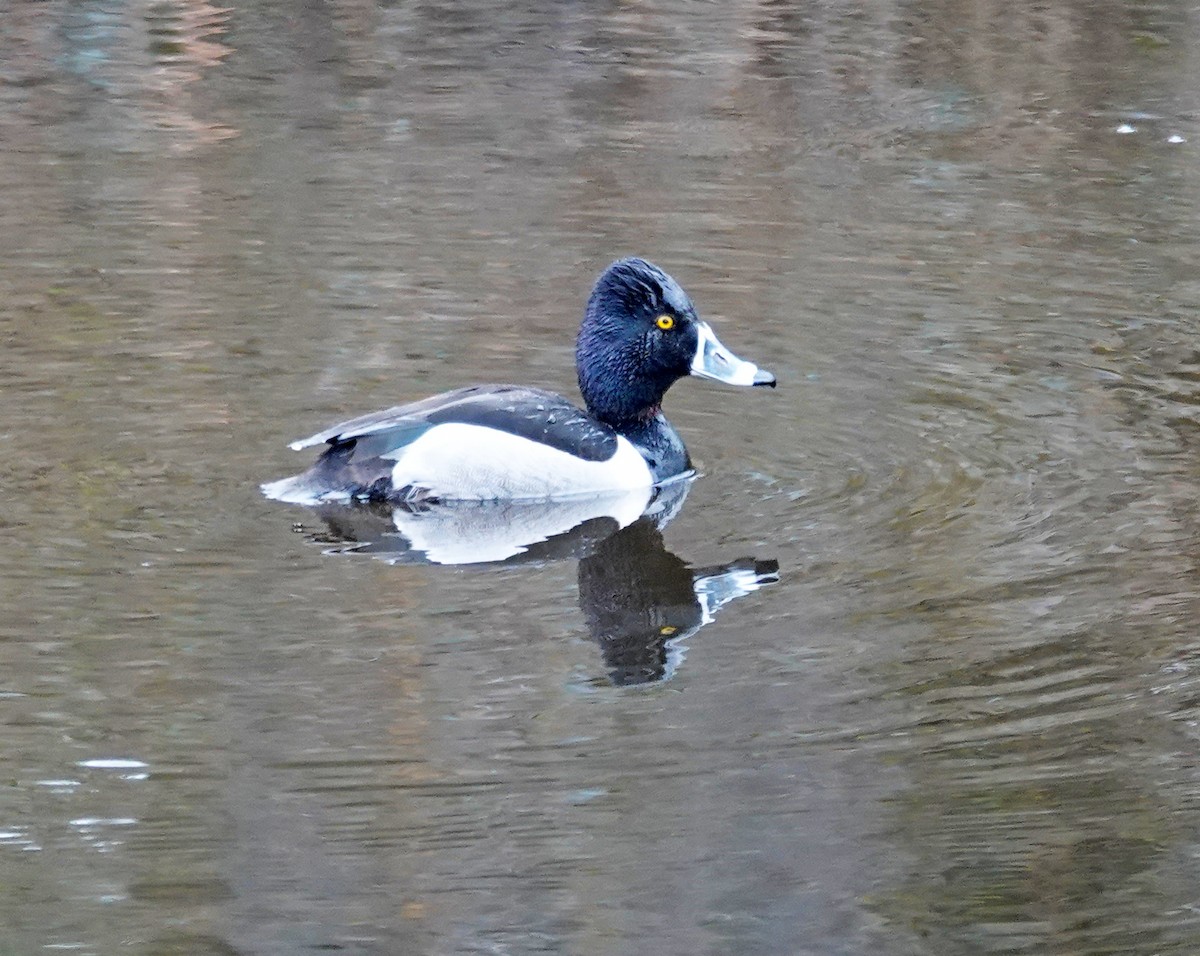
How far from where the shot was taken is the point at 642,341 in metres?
8.79

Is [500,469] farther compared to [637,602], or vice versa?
[500,469]

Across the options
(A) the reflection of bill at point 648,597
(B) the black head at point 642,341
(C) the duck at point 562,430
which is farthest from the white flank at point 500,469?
(A) the reflection of bill at point 648,597

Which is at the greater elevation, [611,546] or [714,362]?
[714,362]

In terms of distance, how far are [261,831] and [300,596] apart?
5.72 feet

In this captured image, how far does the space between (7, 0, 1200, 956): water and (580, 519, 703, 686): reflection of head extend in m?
0.03

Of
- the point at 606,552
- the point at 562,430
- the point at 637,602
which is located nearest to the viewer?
the point at 637,602

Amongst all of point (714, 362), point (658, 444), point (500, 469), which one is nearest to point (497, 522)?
point (500, 469)

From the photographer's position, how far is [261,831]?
17.3ft

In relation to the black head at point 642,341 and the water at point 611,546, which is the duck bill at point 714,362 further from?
the water at point 611,546

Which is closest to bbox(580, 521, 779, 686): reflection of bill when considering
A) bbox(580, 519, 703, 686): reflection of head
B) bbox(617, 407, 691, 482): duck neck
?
bbox(580, 519, 703, 686): reflection of head

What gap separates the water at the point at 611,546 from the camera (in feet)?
17.0

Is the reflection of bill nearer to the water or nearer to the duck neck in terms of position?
the water

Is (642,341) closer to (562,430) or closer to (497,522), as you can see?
(562,430)

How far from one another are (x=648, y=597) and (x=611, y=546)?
0.61m
